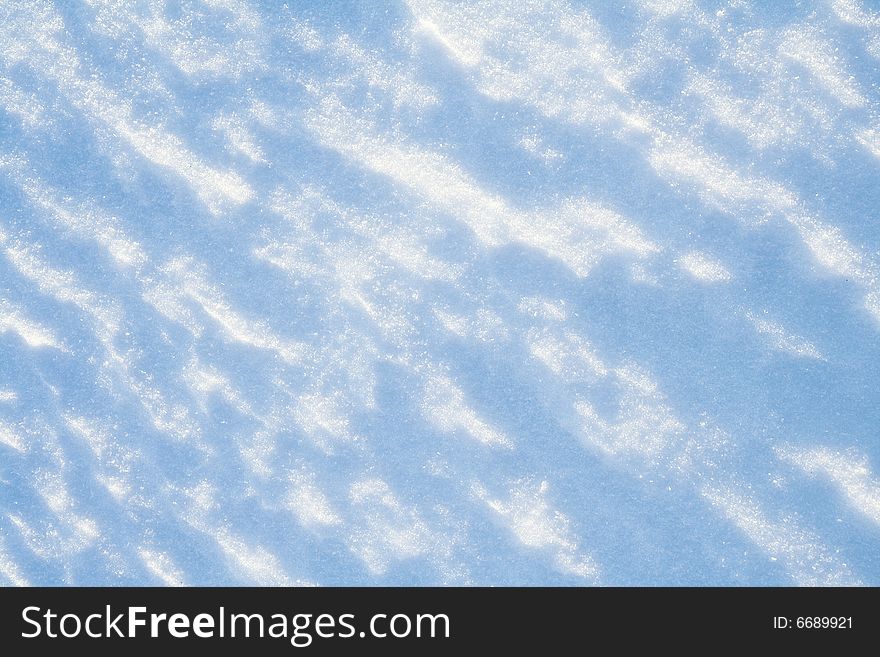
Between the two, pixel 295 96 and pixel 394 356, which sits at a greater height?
pixel 295 96

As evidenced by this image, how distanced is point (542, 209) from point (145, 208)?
981 mm

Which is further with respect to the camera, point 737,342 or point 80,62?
point 80,62

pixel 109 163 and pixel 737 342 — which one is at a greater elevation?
pixel 109 163

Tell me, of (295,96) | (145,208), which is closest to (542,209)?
(295,96)

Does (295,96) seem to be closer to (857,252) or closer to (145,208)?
(145,208)

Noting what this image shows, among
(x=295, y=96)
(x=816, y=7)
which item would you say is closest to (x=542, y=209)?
(x=295, y=96)

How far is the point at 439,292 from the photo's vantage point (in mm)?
1818

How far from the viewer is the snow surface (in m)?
1.75

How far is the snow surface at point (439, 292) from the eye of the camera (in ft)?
5.76

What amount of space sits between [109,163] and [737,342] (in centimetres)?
160

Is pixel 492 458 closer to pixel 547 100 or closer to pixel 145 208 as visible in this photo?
pixel 547 100

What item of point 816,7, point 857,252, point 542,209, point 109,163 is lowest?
point 857,252

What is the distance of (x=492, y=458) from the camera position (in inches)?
70.8

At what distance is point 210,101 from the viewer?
1.86 meters
